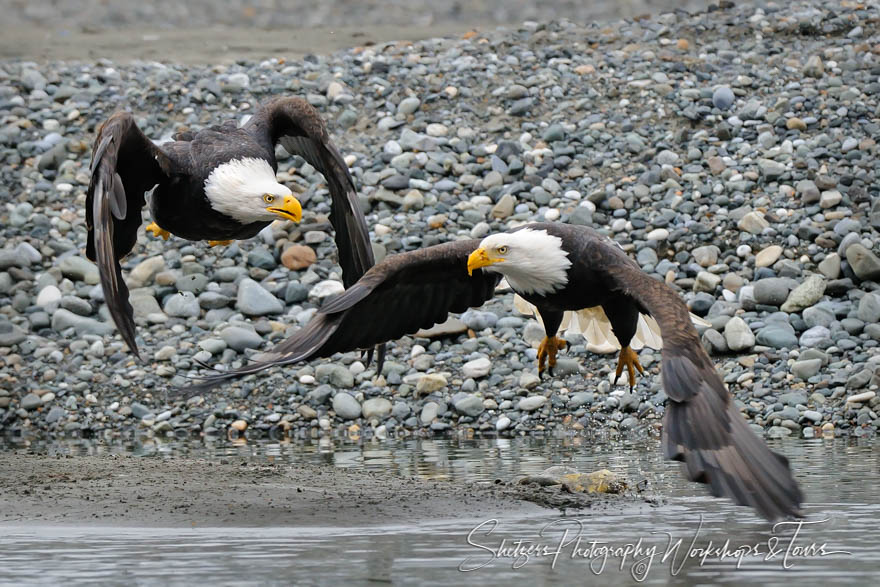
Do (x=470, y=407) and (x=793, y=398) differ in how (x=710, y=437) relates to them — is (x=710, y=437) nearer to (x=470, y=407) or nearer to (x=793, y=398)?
(x=793, y=398)

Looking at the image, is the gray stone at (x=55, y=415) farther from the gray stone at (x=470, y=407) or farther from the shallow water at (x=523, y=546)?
the shallow water at (x=523, y=546)

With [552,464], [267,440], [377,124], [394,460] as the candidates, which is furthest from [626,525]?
[377,124]

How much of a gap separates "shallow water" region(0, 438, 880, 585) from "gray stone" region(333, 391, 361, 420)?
2.93m

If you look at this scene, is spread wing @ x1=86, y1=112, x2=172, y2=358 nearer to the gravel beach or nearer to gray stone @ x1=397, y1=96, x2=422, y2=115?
the gravel beach

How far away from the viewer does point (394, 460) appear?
8438 millimetres

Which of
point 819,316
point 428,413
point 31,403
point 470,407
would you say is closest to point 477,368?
point 470,407

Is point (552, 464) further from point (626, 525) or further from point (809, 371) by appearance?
point (809, 371)

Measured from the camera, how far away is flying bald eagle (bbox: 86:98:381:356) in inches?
296

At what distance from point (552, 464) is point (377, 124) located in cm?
673

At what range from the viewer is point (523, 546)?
5719 mm

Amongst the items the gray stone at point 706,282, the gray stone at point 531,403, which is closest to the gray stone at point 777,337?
the gray stone at point 706,282

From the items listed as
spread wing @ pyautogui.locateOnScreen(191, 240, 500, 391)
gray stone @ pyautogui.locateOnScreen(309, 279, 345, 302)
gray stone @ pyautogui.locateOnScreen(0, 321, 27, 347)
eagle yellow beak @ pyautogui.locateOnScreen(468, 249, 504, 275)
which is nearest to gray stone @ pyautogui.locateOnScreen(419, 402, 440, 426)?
gray stone @ pyautogui.locateOnScreen(309, 279, 345, 302)

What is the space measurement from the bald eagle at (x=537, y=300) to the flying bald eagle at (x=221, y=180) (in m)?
0.81

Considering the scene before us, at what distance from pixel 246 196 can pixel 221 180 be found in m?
0.17
